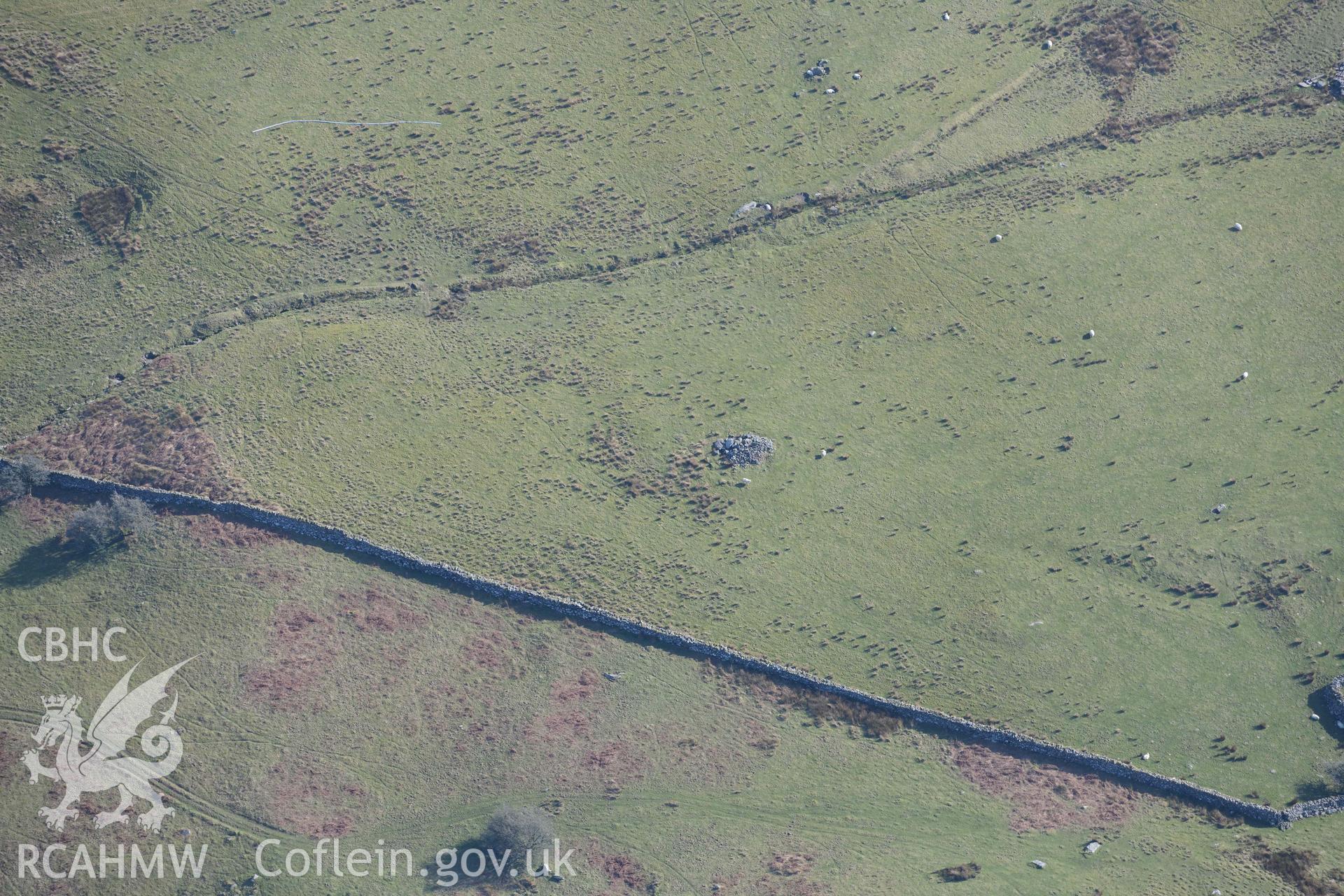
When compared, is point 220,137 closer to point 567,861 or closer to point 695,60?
point 695,60

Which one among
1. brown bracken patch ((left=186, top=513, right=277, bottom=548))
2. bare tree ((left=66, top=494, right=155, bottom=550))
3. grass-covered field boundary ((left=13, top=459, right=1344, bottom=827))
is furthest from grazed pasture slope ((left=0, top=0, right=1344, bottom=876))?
bare tree ((left=66, top=494, right=155, bottom=550))

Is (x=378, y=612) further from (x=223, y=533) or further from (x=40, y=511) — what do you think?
(x=40, y=511)

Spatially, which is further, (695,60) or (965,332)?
(695,60)

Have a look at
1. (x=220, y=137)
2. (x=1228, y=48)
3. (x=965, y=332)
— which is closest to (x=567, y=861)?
(x=965, y=332)

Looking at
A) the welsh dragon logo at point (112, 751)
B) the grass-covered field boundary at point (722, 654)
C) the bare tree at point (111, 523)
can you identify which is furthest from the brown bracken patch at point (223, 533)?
the welsh dragon logo at point (112, 751)

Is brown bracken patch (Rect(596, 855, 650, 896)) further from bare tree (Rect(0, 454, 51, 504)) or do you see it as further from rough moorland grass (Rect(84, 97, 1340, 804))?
bare tree (Rect(0, 454, 51, 504))

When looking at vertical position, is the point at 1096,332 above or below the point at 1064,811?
above
